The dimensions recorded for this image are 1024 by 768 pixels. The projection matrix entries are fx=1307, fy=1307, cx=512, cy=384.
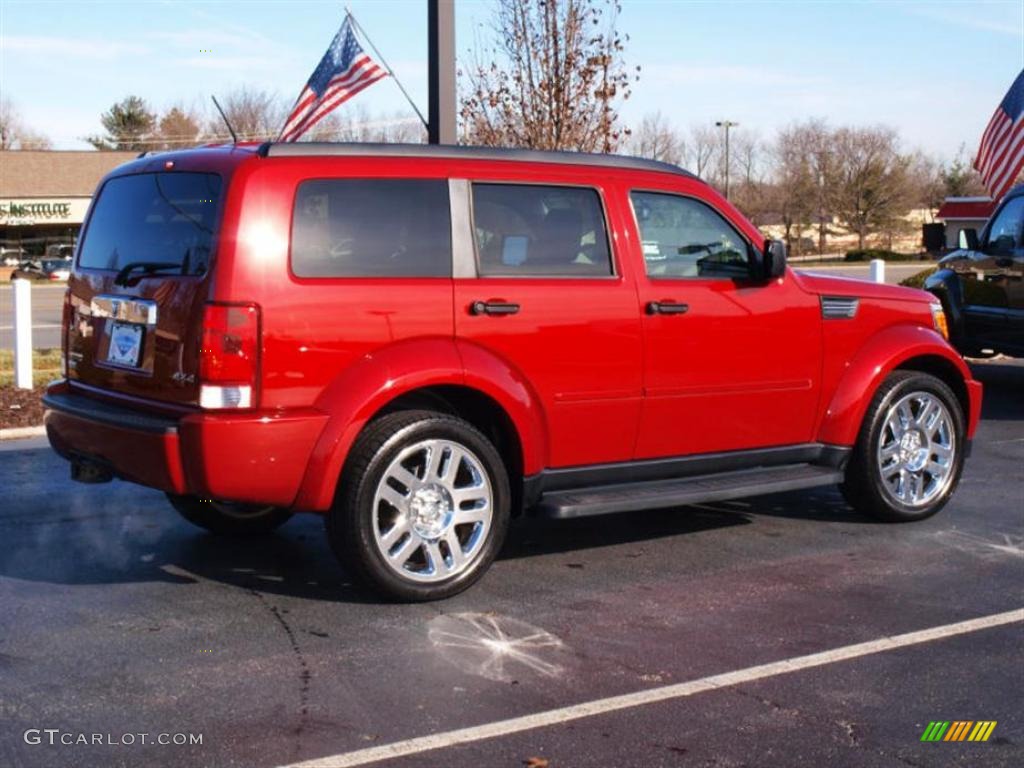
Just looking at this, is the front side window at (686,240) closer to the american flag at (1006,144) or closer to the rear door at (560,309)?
the rear door at (560,309)

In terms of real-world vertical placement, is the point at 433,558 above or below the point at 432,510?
below

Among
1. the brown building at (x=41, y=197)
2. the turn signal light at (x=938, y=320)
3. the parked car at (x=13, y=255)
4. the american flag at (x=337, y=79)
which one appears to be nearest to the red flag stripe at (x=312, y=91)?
the american flag at (x=337, y=79)

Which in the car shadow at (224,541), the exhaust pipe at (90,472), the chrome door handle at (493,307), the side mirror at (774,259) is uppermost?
the side mirror at (774,259)

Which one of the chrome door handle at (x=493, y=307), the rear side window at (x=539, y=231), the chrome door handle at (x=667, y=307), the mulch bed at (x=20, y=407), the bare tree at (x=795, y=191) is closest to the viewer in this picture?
the chrome door handle at (x=493, y=307)

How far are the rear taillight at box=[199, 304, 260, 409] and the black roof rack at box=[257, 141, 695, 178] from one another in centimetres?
72

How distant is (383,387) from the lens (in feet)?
17.9

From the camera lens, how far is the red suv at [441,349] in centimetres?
532

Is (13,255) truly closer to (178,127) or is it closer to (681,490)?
(178,127)

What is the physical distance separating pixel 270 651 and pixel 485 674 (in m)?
0.87

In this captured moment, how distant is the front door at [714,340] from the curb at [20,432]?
5.69 metres

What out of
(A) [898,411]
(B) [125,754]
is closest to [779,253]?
(A) [898,411]

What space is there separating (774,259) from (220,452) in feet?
9.91

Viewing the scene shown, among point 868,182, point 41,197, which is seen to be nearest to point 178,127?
point 41,197

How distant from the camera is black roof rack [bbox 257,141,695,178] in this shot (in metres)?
5.53
